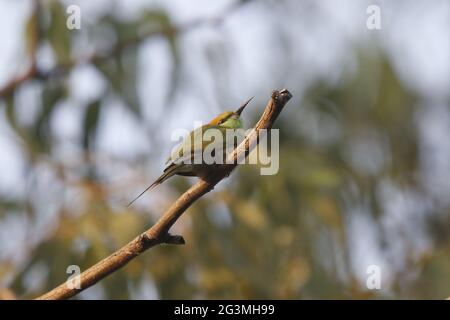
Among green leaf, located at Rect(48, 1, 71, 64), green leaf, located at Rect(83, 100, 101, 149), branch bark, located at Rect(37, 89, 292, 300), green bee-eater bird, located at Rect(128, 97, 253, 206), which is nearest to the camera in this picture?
branch bark, located at Rect(37, 89, 292, 300)

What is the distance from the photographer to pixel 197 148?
1582 mm

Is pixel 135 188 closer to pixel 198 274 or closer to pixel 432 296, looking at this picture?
pixel 198 274

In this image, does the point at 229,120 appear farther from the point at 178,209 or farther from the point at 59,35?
the point at 59,35

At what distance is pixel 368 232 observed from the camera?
3484 mm

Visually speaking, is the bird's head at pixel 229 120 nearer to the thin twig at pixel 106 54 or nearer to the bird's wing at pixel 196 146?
the bird's wing at pixel 196 146

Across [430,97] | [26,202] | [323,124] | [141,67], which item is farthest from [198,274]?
[430,97]

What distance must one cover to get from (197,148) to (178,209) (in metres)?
0.16

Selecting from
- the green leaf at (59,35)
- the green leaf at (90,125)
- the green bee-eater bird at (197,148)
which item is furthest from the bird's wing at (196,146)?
the green leaf at (59,35)

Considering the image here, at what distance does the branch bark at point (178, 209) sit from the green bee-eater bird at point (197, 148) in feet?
0.12

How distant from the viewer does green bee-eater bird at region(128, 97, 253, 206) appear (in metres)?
1.55

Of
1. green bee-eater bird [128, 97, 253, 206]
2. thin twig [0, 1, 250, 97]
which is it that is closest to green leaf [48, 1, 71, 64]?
thin twig [0, 1, 250, 97]

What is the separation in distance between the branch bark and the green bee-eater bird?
36 mm

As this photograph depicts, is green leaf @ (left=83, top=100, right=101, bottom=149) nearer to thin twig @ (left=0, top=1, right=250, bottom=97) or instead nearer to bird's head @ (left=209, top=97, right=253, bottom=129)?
thin twig @ (left=0, top=1, right=250, bottom=97)

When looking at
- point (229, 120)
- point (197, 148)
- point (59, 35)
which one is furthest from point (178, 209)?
point (59, 35)
